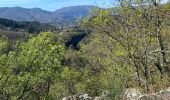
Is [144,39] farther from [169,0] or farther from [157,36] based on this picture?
[169,0]

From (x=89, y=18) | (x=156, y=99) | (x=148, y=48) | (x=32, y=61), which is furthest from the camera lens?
(x=89, y=18)

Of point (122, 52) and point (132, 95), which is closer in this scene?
point (132, 95)

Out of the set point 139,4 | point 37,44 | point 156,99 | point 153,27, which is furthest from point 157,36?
point 156,99

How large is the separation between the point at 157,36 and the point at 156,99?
9.89m

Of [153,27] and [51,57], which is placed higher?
[153,27]

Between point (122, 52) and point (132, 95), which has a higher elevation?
point (122, 52)

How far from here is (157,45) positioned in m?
24.6

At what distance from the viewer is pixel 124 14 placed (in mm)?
24188

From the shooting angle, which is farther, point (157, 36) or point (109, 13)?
point (109, 13)

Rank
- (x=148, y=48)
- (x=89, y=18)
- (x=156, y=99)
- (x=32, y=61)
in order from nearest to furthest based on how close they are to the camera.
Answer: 1. (x=156, y=99)
2. (x=32, y=61)
3. (x=148, y=48)
4. (x=89, y=18)

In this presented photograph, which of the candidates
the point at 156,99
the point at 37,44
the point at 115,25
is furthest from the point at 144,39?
the point at 156,99

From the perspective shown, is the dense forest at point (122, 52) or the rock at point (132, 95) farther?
the dense forest at point (122, 52)

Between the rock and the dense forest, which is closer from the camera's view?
the rock

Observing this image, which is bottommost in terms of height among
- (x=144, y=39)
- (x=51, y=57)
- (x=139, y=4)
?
(x=51, y=57)
